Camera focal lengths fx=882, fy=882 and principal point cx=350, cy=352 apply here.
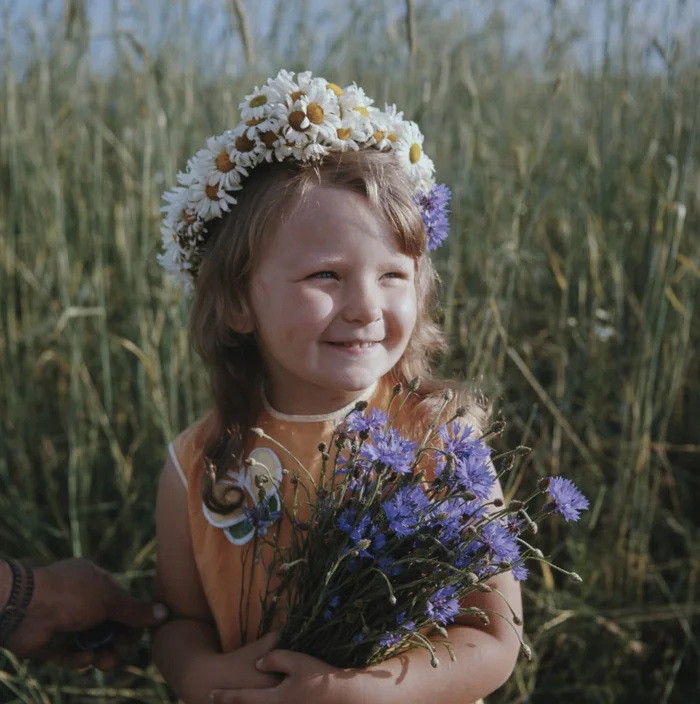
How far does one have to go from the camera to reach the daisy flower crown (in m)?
1.25

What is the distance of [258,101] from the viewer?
129 centimetres

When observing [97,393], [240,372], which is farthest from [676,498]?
[97,393]

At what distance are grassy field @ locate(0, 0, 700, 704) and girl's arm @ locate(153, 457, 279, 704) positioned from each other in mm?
382

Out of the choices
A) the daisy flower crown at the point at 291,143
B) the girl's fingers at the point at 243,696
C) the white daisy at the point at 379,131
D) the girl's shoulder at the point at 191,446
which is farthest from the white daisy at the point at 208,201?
the girl's fingers at the point at 243,696

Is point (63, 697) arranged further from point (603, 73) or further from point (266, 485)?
point (603, 73)

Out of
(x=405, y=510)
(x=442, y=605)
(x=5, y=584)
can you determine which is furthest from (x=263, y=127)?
(x=5, y=584)

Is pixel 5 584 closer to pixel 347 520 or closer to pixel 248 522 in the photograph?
pixel 248 522

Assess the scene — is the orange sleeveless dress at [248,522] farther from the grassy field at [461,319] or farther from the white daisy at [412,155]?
the grassy field at [461,319]

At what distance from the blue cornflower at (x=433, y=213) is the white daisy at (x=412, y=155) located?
21mm

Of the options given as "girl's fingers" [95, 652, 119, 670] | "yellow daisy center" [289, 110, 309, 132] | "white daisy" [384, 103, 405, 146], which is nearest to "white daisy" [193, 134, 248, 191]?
"yellow daisy center" [289, 110, 309, 132]

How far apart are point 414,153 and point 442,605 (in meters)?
0.66

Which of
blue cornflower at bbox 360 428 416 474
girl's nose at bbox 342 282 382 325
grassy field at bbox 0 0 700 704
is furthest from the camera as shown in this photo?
grassy field at bbox 0 0 700 704

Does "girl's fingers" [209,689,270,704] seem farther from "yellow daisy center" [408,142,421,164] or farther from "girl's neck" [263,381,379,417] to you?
"yellow daisy center" [408,142,421,164]

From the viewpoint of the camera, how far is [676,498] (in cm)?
Answer: 213
